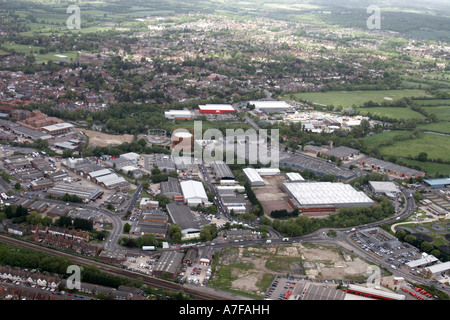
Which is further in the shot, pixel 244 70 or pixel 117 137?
pixel 244 70

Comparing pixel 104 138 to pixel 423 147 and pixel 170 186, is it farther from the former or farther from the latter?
pixel 423 147

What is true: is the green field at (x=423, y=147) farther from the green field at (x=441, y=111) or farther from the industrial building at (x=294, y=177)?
the industrial building at (x=294, y=177)

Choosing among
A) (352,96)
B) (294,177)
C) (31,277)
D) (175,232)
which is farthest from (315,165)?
(352,96)

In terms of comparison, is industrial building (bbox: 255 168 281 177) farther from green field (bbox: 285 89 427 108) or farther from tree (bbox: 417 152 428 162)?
green field (bbox: 285 89 427 108)

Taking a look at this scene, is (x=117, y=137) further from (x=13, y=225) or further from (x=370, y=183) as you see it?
(x=370, y=183)
